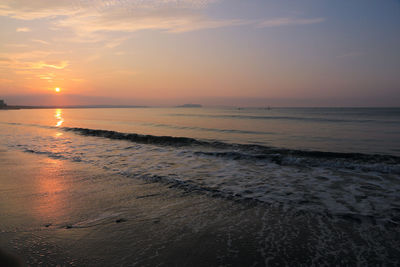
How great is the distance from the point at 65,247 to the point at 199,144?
1465 centimetres

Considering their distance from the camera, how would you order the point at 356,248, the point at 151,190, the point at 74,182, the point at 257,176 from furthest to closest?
the point at 257,176
the point at 74,182
the point at 151,190
the point at 356,248

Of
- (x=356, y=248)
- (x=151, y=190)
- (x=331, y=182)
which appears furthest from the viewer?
(x=331, y=182)

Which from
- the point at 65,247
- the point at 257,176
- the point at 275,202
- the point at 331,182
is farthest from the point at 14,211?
the point at 331,182

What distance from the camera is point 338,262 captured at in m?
3.56

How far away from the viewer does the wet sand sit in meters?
3.59

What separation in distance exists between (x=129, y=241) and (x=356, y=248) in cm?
361

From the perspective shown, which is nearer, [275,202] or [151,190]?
[275,202]

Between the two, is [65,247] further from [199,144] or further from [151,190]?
[199,144]

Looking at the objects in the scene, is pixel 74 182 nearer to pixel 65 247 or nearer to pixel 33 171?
pixel 33 171

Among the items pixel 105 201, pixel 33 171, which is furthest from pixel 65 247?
pixel 33 171

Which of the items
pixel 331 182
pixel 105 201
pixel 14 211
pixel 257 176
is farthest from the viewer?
pixel 257 176

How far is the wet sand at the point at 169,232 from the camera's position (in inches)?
141

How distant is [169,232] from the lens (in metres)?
4.39

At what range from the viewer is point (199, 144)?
59.9ft
